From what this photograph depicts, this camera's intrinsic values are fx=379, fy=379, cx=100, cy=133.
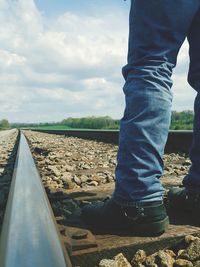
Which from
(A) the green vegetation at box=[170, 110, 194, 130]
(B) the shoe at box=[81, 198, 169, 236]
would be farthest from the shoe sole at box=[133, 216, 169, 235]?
(A) the green vegetation at box=[170, 110, 194, 130]

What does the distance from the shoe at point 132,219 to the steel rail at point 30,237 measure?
0.26 meters

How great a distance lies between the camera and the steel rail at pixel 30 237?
1.13 metres

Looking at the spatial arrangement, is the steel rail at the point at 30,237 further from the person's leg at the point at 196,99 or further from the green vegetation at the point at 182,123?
the green vegetation at the point at 182,123

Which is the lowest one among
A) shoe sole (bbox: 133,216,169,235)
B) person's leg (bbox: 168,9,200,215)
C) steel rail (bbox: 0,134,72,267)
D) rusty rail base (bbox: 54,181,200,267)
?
rusty rail base (bbox: 54,181,200,267)

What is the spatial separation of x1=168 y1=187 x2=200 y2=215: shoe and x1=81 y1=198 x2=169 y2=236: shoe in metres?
0.25

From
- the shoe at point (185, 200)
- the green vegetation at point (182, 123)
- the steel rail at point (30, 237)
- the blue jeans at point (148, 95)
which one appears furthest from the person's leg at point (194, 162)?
the green vegetation at point (182, 123)

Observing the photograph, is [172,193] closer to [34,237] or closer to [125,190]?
[125,190]

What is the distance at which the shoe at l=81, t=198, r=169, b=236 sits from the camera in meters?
1.74

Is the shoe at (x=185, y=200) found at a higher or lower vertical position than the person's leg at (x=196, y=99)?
lower

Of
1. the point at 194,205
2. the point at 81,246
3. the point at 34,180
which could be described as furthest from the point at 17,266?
the point at 34,180

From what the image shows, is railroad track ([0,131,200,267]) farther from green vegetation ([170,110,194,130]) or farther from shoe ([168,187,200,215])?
green vegetation ([170,110,194,130])

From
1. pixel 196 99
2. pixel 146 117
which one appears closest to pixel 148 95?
pixel 146 117

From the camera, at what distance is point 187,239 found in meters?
1.70

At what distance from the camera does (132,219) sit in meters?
1.76
